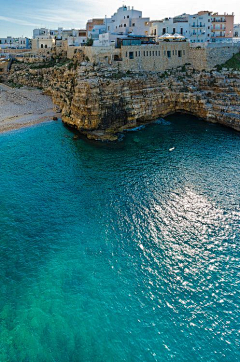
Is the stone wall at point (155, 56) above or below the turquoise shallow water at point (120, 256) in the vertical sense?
above

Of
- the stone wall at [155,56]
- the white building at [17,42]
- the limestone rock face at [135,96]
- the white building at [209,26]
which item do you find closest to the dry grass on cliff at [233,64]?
the limestone rock face at [135,96]

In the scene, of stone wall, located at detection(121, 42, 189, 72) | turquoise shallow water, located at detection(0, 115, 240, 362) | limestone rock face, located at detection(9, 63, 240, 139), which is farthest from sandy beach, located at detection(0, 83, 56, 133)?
stone wall, located at detection(121, 42, 189, 72)

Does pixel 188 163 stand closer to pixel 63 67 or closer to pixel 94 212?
pixel 94 212

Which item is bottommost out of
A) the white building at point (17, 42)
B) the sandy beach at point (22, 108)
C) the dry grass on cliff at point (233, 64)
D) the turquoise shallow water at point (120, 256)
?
the turquoise shallow water at point (120, 256)

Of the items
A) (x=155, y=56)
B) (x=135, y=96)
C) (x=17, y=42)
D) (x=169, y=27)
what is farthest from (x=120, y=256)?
(x=17, y=42)

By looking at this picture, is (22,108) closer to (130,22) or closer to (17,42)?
(130,22)

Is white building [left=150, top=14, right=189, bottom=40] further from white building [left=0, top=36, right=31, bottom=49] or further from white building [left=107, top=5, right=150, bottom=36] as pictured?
white building [left=0, top=36, right=31, bottom=49]

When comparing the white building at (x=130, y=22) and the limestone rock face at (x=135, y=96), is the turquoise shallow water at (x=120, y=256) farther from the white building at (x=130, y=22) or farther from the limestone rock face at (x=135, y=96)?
the white building at (x=130, y=22)
